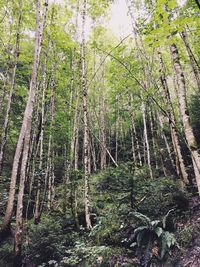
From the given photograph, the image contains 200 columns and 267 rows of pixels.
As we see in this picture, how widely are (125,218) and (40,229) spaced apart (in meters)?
2.41

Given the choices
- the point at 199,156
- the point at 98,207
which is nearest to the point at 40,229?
the point at 98,207

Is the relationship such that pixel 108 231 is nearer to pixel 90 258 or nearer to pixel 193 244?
pixel 90 258

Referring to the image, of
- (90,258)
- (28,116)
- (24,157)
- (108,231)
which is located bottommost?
(90,258)

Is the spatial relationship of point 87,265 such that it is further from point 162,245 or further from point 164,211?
point 164,211

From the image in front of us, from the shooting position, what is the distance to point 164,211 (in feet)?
18.9

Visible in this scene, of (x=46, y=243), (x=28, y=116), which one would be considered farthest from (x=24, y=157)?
(x=46, y=243)

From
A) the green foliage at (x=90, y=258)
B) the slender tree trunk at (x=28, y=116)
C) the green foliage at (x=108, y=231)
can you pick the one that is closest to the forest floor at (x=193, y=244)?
the green foliage at (x=90, y=258)

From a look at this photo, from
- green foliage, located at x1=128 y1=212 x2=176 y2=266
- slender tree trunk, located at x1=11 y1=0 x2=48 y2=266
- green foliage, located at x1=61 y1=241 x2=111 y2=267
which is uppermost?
slender tree trunk, located at x1=11 y1=0 x2=48 y2=266

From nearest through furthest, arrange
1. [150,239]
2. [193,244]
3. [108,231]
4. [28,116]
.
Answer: [193,244] → [150,239] → [108,231] → [28,116]

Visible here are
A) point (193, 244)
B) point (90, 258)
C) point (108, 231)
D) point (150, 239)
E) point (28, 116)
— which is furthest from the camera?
point (28, 116)

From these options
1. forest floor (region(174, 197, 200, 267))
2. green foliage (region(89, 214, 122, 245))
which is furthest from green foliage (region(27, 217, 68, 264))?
forest floor (region(174, 197, 200, 267))

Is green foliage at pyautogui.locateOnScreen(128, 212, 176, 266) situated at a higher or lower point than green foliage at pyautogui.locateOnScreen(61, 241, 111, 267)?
higher

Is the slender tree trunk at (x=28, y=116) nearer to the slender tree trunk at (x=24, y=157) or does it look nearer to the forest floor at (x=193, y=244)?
the slender tree trunk at (x=24, y=157)

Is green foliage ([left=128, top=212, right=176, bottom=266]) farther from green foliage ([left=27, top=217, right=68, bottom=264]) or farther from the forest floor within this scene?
green foliage ([left=27, top=217, right=68, bottom=264])
